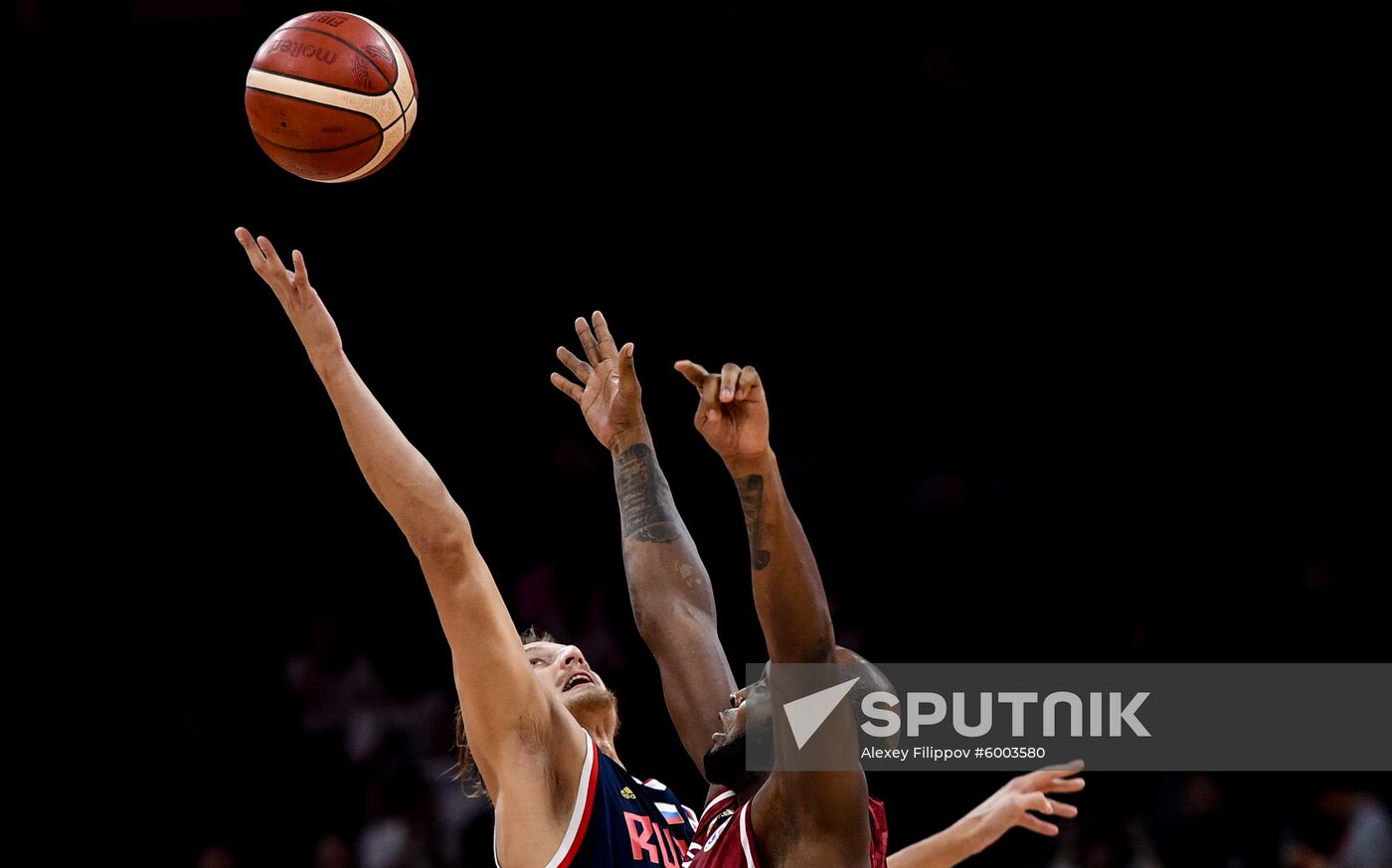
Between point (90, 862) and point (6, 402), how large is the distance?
2828 mm

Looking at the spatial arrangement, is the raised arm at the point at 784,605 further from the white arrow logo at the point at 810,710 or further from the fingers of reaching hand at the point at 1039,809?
the fingers of reaching hand at the point at 1039,809

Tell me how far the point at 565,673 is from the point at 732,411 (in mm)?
1565

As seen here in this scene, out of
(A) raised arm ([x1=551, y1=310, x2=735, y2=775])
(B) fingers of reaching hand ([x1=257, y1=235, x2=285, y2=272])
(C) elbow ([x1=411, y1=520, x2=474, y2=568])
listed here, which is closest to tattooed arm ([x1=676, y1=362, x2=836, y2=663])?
(C) elbow ([x1=411, y1=520, x2=474, y2=568])

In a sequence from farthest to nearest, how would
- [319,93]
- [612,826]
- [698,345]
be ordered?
1. [698,345]
2. [319,93]
3. [612,826]

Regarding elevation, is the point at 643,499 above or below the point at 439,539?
below

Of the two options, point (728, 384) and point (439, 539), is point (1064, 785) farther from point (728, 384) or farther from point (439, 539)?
point (728, 384)

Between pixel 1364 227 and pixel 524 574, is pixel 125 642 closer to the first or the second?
pixel 524 574

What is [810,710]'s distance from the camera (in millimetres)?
3029

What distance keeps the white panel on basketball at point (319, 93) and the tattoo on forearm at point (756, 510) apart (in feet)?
5.40

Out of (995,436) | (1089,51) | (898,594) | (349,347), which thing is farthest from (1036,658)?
(349,347)

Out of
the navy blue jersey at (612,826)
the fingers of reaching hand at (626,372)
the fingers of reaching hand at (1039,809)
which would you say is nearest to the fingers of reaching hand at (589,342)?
the fingers of reaching hand at (626,372)

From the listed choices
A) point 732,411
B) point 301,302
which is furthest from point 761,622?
point 301,302

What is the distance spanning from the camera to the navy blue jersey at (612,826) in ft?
11.9

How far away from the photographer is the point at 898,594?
777 cm
